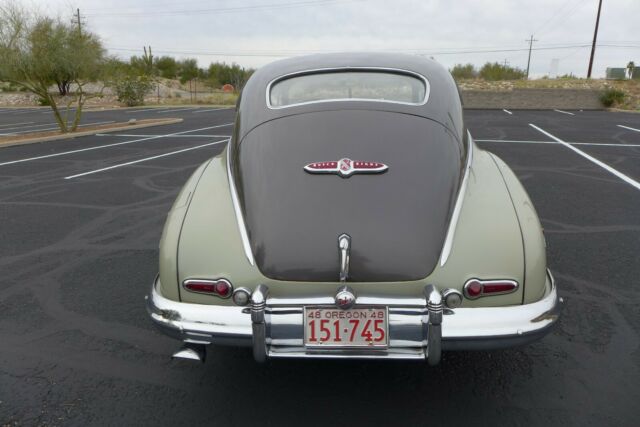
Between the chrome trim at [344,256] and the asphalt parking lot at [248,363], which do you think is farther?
the asphalt parking lot at [248,363]

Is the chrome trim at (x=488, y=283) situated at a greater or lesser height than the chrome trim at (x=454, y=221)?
lesser

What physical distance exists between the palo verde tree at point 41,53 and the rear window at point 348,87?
44.8 feet

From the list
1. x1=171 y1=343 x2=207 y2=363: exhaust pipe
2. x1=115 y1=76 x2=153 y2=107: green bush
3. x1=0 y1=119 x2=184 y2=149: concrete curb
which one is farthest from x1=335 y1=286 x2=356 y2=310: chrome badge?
x1=115 y1=76 x2=153 y2=107: green bush

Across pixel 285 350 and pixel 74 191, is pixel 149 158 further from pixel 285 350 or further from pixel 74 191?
pixel 285 350

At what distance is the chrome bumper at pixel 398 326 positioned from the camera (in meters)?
1.90

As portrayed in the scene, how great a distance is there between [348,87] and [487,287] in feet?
4.77

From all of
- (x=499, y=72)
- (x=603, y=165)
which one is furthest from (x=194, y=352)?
(x=499, y=72)

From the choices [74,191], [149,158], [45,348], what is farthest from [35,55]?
[45,348]

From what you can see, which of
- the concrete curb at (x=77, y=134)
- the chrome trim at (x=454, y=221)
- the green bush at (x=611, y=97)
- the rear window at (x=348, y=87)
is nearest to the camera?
the chrome trim at (x=454, y=221)

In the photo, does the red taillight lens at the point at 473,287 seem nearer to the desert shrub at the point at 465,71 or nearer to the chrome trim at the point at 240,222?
the chrome trim at the point at 240,222

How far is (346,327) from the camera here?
1934mm

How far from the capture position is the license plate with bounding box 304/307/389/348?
1920 millimetres

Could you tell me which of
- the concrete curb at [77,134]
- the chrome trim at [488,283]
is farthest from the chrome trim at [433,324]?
the concrete curb at [77,134]

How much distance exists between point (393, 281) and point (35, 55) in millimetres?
15101
